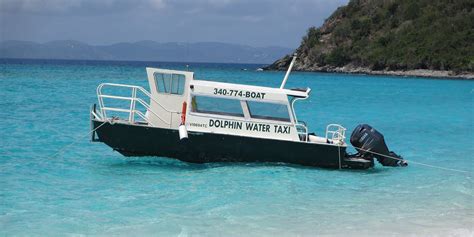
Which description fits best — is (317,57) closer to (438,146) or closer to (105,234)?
(438,146)

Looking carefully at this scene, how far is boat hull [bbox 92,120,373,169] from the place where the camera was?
19.2m

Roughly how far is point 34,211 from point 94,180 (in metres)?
3.55

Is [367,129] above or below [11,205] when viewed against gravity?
above

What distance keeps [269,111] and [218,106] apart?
151 cm

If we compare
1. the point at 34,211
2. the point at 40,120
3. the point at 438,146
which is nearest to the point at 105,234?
the point at 34,211

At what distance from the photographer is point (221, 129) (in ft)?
Answer: 63.0

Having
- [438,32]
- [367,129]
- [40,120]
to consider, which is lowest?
[40,120]

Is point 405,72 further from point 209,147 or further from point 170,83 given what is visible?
point 209,147

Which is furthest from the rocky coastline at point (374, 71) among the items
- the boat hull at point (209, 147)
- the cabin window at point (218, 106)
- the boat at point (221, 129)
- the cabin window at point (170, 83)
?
the cabin window at point (170, 83)

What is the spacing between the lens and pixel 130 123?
19.3m

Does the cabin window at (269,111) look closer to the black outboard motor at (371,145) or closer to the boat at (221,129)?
the boat at (221,129)

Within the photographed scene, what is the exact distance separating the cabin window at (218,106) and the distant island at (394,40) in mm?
94959

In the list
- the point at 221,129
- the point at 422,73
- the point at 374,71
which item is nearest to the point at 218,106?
→ the point at 221,129

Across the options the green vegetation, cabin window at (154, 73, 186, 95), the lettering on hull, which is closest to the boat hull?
the lettering on hull
